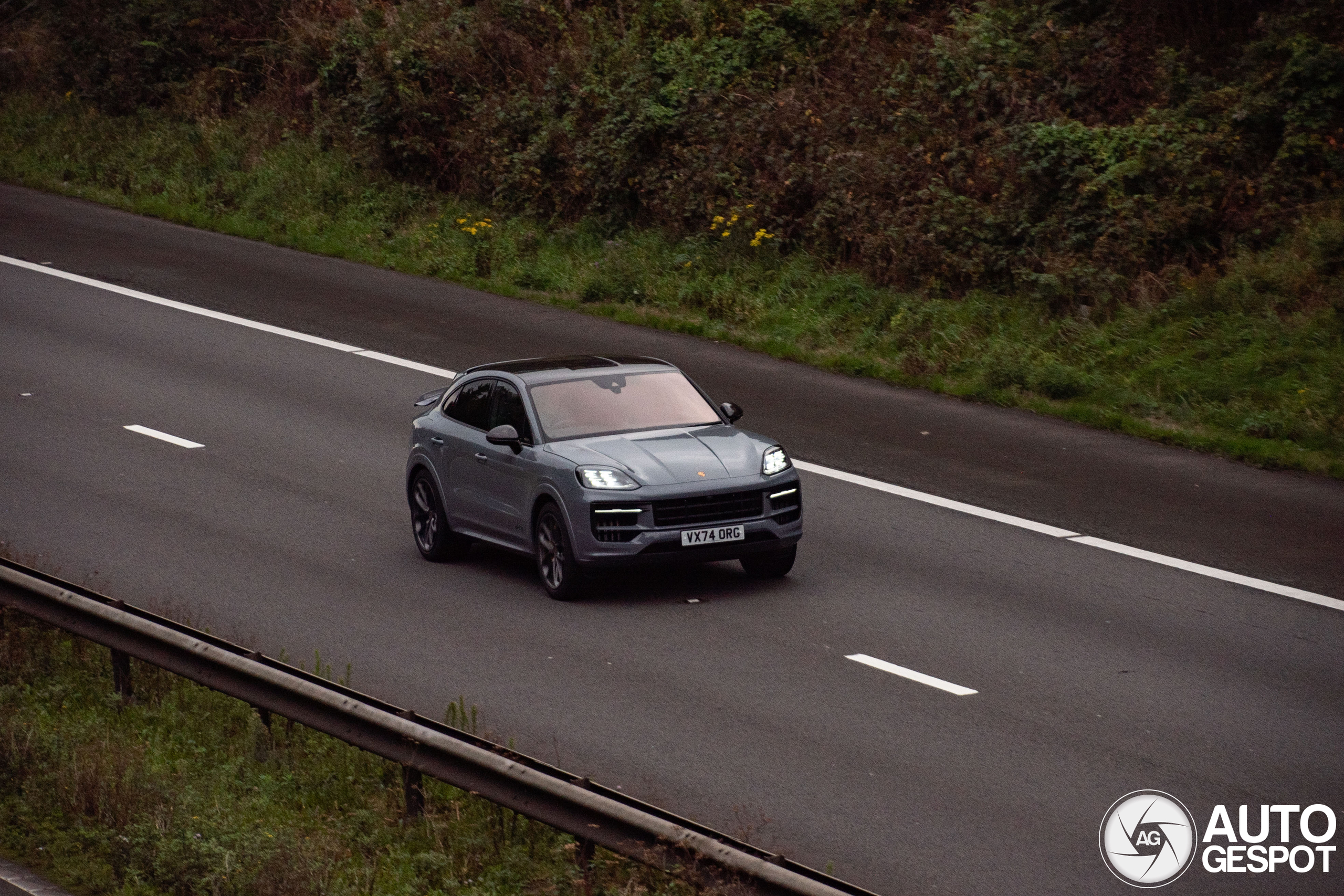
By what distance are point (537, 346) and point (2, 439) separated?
20.9ft

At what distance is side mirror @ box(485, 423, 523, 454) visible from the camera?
1311cm

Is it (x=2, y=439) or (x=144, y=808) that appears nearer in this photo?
(x=144, y=808)

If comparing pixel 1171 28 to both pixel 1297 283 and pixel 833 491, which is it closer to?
pixel 1297 283

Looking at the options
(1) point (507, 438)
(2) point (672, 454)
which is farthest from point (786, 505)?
(1) point (507, 438)

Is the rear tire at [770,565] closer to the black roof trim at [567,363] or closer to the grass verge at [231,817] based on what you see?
the black roof trim at [567,363]

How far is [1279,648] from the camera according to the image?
1146cm

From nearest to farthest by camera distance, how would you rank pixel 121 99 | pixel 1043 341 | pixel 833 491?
pixel 833 491 < pixel 1043 341 < pixel 121 99

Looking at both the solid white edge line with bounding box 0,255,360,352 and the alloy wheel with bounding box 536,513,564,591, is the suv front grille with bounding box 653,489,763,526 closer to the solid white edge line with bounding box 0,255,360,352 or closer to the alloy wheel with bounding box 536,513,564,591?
the alloy wheel with bounding box 536,513,564,591

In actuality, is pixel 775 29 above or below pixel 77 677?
above

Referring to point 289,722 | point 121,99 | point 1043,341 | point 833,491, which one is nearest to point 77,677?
point 289,722

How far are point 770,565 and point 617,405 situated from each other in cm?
173

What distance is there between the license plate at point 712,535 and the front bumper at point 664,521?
24mm

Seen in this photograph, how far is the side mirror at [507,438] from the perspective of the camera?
43.0 feet

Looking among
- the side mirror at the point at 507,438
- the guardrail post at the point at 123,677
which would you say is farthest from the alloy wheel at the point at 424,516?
the guardrail post at the point at 123,677
